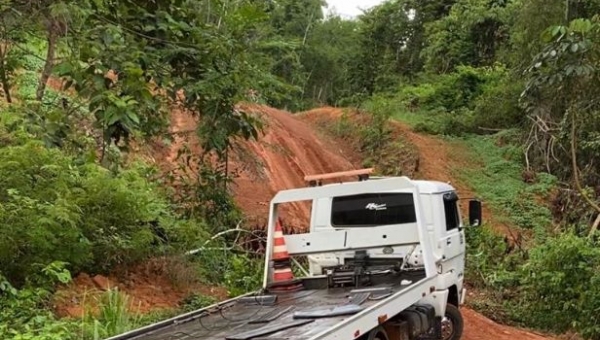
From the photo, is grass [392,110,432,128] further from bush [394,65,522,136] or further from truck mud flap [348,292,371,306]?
truck mud flap [348,292,371,306]

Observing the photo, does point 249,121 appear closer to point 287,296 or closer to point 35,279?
point 287,296

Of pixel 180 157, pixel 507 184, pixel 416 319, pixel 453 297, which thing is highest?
pixel 180 157

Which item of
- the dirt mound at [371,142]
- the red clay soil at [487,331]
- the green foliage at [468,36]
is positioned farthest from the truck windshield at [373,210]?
the green foliage at [468,36]

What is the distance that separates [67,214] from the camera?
7.70 metres

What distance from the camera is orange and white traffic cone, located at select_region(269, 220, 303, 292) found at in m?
8.06

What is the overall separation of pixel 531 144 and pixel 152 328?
19311 mm

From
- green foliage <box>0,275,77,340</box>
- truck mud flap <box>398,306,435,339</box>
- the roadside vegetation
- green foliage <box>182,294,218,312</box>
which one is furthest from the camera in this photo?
green foliage <box>182,294,218,312</box>

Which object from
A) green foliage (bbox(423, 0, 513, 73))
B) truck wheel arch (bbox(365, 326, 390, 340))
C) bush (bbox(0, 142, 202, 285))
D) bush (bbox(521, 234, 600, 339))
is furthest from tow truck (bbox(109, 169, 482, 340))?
green foliage (bbox(423, 0, 513, 73))

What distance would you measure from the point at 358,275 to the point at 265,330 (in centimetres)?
270

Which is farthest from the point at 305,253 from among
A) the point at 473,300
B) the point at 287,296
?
the point at 473,300

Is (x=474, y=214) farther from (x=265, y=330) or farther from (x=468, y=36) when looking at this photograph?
(x=468, y=36)

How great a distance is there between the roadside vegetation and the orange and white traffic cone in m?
1.36

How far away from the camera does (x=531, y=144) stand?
75.5 ft

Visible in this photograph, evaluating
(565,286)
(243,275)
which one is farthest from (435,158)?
(243,275)
